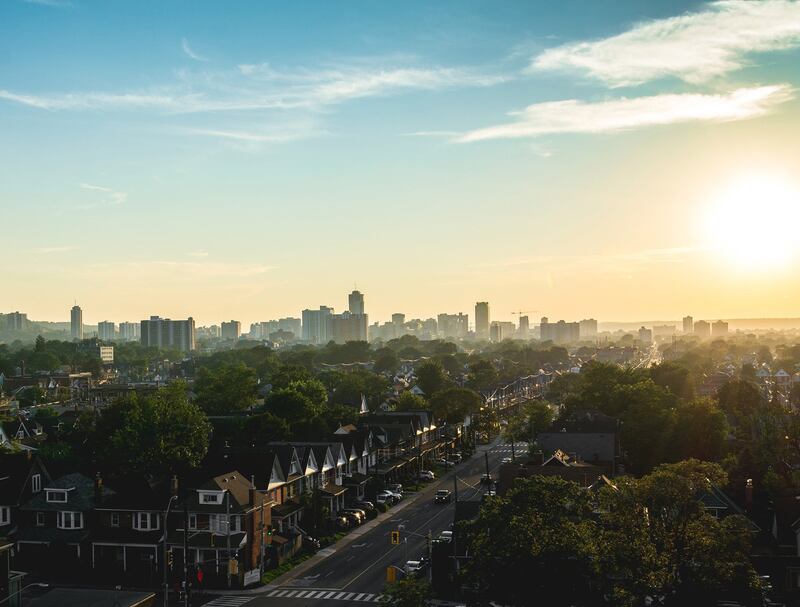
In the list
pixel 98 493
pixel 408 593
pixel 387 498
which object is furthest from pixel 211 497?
pixel 387 498

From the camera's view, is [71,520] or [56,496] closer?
[71,520]

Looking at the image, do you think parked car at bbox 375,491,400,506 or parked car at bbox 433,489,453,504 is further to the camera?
parked car at bbox 375,491,400,506

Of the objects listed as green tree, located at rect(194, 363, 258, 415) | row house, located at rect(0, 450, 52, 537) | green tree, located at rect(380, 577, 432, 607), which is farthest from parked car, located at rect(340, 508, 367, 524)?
green tree, located at rect(194, 363, 258, 415)

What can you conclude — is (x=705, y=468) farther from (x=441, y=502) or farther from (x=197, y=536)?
(x=441, y=502)

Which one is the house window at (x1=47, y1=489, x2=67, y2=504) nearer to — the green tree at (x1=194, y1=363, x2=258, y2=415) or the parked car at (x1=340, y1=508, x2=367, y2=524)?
the parked car at (x1=340, y1=508, x2=367, y2=524)

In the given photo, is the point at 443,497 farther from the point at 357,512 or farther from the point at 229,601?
the point at 229,601

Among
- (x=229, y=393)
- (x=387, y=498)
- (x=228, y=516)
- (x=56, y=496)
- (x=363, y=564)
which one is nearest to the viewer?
(x=228, y=516)
